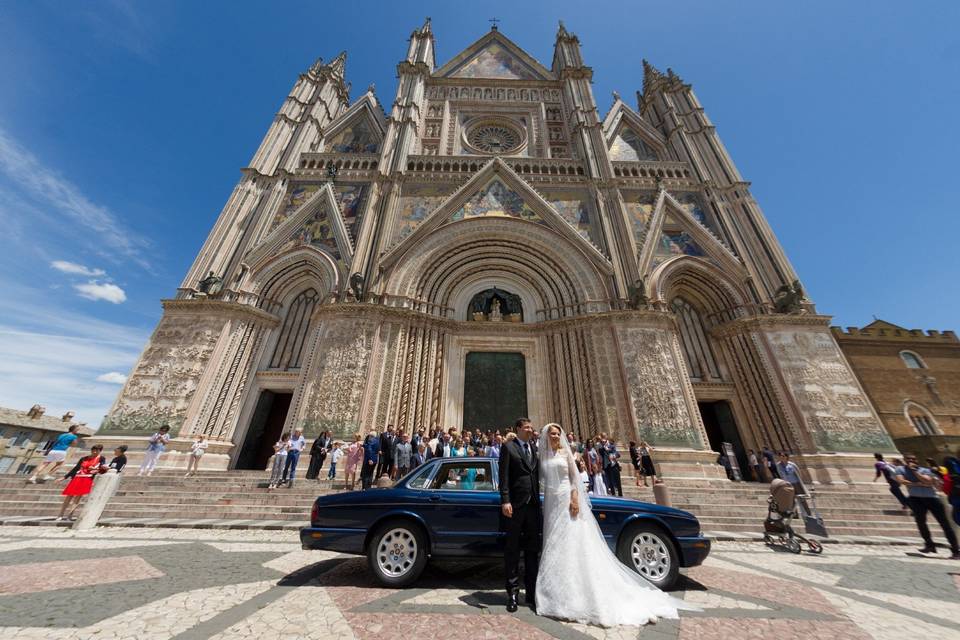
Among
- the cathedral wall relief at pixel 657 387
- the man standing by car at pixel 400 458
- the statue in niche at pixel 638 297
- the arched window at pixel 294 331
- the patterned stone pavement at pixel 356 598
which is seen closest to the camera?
the patterned stone pavement at pixel 356 598

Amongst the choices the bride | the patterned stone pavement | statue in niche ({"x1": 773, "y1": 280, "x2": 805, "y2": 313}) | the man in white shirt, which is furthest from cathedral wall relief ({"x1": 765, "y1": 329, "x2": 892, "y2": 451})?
the man in white shirt

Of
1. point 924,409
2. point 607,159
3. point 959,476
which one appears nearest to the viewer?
point 959,476

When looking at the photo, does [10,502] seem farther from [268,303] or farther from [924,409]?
[924,409]

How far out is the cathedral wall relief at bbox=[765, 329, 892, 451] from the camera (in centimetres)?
1145

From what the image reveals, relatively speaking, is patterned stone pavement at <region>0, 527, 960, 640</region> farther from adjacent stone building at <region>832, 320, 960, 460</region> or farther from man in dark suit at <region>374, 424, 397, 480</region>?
adjacent stone building at <region>832, 320, 960, 460</region>

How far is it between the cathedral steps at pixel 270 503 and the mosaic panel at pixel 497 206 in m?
12.0

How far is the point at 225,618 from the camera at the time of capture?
2.61 m

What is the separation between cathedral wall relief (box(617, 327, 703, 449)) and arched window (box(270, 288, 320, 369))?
42.6ft

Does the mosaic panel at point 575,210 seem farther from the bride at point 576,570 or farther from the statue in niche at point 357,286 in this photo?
the bride at point 576,570

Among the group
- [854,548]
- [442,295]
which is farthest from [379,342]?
[854,548]

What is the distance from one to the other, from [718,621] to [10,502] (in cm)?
1278

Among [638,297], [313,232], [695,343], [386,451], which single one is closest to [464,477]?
[386,451]

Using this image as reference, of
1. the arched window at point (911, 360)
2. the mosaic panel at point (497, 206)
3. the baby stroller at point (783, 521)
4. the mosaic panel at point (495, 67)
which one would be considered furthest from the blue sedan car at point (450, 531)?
the arched window at point (911, 360)

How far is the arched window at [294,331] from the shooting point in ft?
46.9
